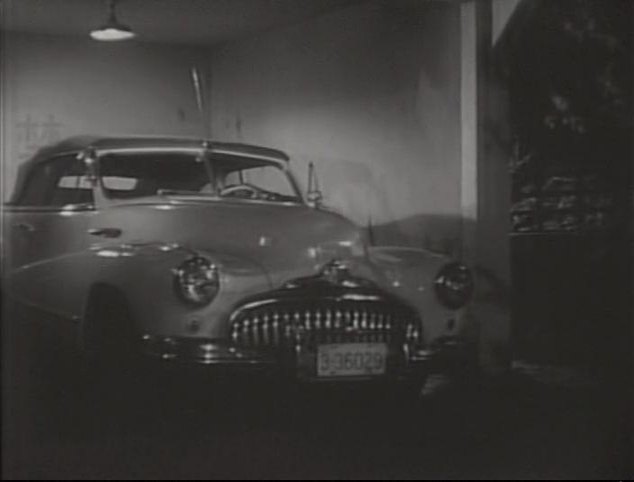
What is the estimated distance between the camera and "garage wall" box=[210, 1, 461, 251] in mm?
2682

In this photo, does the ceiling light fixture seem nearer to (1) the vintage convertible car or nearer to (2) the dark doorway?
(1) the vintage convertible car

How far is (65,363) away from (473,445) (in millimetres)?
908

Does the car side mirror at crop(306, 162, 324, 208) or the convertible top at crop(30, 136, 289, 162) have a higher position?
the convertible top at crop(30, 136, 289, 162)

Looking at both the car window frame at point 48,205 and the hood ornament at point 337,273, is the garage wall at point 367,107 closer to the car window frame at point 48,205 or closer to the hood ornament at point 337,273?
the hood ornament at point 337,273

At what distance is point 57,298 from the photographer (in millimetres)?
2508

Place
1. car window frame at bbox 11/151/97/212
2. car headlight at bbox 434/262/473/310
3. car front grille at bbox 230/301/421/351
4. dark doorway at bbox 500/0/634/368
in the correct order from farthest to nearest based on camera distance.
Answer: dark doorway at bbox 500/0/634/368 → car headlight at bbox 434/262/473/310 → car front grille at bbox 230/301/421/351 → car window frame at bbox 11/151/97/212

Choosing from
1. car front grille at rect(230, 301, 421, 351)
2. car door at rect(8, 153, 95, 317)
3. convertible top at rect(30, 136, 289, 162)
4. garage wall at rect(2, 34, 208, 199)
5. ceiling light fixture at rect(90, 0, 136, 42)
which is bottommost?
car front grille at rect(230, 301, 421, 351)

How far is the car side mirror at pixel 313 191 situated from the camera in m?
2.70

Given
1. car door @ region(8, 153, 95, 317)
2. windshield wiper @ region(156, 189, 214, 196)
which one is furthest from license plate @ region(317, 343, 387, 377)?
car door @ region(8, 153, 95, 317)

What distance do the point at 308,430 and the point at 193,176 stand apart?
565mm

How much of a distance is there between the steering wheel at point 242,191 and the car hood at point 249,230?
1 centimetres

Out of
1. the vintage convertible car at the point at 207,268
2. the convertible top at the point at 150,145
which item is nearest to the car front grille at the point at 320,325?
the vintage convertible car at the point at 207,268

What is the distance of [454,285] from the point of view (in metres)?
2.82

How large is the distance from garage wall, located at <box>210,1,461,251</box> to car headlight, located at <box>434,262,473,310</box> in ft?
0.18
